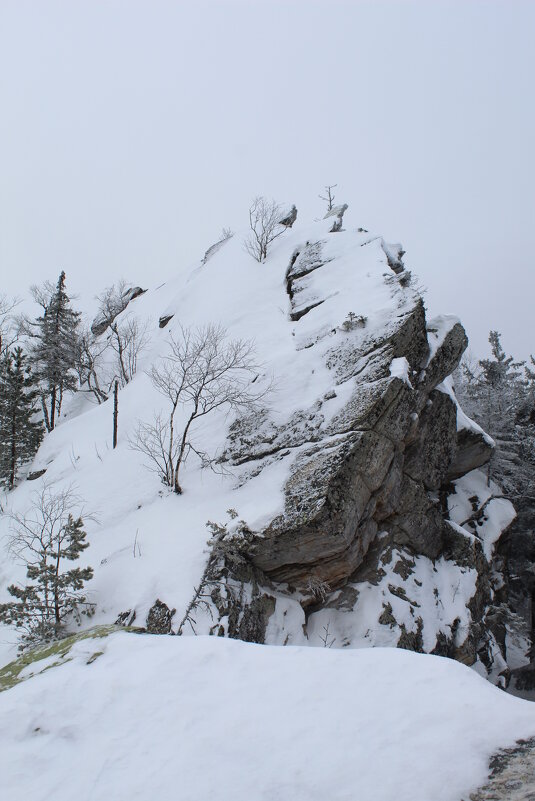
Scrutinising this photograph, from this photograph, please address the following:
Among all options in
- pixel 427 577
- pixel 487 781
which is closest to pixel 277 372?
pixel 427 577

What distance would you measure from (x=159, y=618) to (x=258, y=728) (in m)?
5.64

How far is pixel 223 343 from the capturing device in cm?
1742

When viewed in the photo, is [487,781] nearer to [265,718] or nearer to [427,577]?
[265,718]

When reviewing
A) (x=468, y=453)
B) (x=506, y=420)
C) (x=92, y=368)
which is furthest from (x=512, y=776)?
(x=92, y=368)

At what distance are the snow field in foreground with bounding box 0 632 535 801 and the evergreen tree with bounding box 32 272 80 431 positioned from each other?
71.4 ft

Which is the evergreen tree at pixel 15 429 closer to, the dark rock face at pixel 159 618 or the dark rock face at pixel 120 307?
the dark rock face at pixel 120 307

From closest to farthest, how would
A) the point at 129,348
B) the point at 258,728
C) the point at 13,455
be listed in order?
the point at 258,728
the point at 13,455
the point at 129,348

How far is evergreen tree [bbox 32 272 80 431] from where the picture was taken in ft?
81.0

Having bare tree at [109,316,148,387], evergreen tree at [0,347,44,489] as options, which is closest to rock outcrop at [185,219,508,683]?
bare tree at [109,316,148,387]

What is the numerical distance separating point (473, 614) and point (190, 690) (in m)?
11.2

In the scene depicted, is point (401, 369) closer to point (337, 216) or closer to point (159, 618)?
point (159, 618)

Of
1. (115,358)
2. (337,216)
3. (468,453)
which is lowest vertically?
(468,453)

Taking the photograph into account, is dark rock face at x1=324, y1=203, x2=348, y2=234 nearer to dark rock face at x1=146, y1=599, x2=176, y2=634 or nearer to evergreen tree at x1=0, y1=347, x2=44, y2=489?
evergreen tree at x1=0, y1=347, x2=44, y2=489

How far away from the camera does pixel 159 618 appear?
879 cm
